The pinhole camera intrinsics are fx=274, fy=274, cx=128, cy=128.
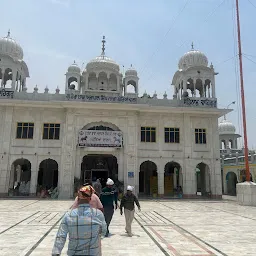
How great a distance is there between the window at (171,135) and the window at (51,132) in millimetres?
9058

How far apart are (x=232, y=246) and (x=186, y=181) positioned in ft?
53.3

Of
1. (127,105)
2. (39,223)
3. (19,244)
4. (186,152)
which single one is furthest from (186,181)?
(19,244)

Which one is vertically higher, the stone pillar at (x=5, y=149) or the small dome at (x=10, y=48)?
the small dome at (x=10, y=48)

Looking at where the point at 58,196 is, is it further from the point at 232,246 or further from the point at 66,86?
the point at 232,246

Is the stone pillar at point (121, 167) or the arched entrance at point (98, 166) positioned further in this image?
the arched entrance at point (98, 166)

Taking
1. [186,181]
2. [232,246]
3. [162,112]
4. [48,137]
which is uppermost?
[162,112]

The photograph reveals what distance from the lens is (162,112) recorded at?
77.5 ft

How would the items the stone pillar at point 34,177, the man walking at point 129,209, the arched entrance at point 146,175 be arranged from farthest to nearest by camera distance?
the arched entrance at point 146,175 → the stone pillar at point 34,177 → the man walking at point 129,209

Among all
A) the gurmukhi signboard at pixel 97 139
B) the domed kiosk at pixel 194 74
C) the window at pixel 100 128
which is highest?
the domed kiosk at pixel 194 74

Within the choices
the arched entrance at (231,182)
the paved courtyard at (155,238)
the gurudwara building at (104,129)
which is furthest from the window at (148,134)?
the arched entrance at (231,182)

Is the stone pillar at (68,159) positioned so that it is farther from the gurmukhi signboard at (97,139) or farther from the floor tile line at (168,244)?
the floor tile line at (168,244)

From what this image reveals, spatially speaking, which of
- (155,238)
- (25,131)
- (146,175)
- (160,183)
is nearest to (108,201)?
(155,238)

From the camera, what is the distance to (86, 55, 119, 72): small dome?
25578 millimetres

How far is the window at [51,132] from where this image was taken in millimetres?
22312
